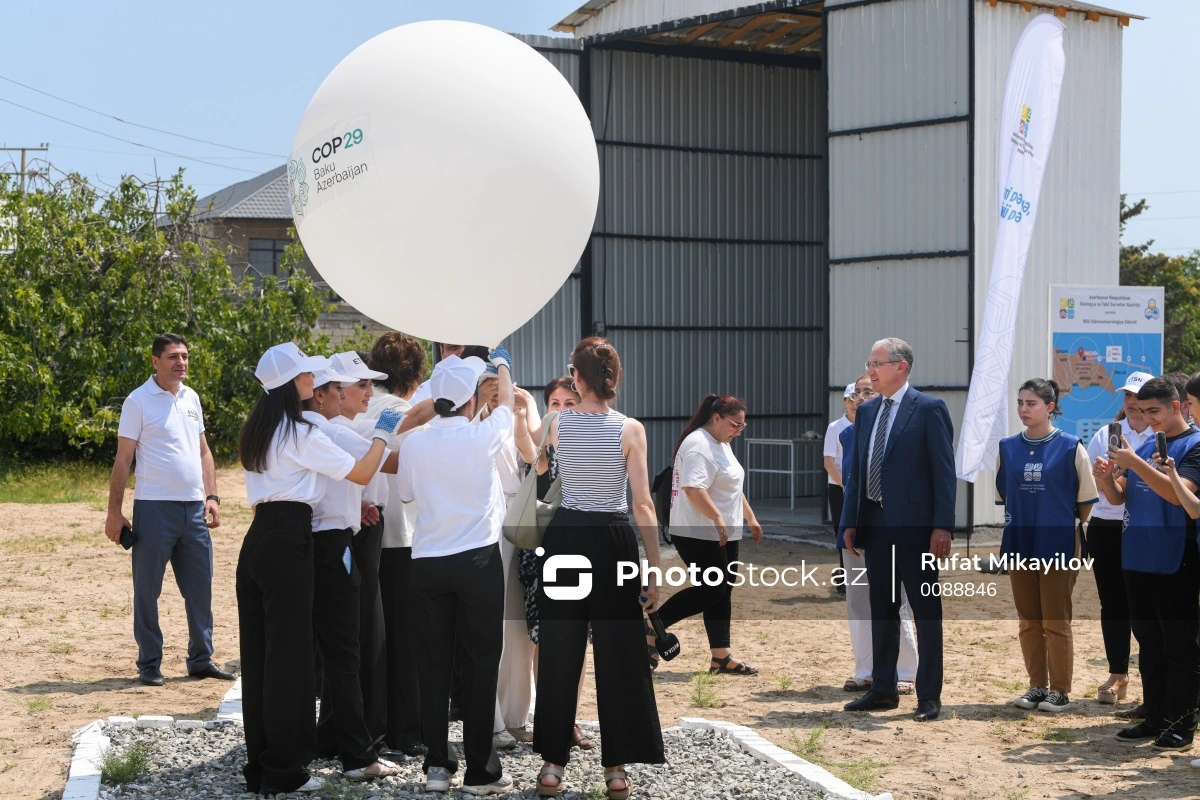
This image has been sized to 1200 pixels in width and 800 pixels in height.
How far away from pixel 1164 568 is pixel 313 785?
3.62 meters

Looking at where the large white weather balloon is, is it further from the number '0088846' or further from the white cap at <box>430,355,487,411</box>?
the white cap at <box>430,355,487,411</box>

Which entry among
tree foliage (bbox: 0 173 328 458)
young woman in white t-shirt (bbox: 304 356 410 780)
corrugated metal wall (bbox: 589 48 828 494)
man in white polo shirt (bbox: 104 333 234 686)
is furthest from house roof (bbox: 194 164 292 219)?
young woman in white t-shirt (bbox: 304 356 410 780)

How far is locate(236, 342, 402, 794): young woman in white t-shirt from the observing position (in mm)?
4434

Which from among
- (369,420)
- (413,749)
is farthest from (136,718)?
(369,420)

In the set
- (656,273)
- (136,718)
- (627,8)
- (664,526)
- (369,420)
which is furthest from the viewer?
(656,273)

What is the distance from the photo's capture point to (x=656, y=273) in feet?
56.2

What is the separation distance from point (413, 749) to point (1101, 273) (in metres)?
11.1

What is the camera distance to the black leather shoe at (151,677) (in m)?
6.68

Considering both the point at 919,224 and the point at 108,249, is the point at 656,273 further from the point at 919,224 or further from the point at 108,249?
the point at 108,249

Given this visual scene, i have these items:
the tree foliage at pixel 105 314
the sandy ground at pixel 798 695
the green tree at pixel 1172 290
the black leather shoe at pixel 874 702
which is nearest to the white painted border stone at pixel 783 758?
the sandy ground at pixel 798 695

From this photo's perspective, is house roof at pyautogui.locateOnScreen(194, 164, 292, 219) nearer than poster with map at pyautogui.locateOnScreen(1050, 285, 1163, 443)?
No

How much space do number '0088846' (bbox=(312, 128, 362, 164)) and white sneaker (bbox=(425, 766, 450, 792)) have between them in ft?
7.32
